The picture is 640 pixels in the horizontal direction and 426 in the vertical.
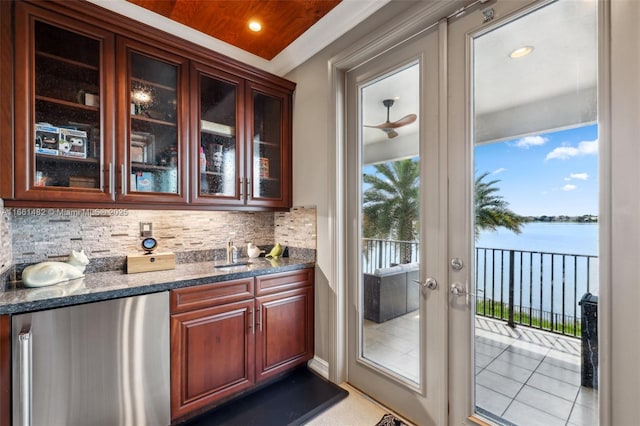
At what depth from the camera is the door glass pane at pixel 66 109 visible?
5.36ft

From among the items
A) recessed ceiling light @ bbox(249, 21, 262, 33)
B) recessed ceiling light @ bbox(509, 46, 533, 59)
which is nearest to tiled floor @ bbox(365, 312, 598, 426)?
recessed ceiling light @ bbox(509, 46, 533, 59)

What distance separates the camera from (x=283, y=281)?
7.55 ft

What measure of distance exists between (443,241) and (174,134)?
6.43 feet

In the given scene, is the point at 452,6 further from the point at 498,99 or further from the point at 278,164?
the point at 278,164

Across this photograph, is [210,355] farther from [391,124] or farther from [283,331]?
[391,124]

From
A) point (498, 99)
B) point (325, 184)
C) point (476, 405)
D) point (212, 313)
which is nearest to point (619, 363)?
point (476, 405)

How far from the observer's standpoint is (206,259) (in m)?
2.54

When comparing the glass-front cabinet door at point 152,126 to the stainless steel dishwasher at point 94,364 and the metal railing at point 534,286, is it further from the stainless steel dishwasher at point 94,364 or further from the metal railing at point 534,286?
the metal railing at point 534,286

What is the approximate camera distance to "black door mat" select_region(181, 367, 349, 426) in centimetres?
188

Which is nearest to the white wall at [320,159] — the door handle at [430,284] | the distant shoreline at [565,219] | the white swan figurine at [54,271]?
the door handle at [430,284]

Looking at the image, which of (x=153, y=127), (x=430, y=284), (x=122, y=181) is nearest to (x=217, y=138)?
(x=153, y=127)

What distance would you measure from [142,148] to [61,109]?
444mm

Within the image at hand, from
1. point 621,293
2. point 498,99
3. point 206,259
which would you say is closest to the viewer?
point 621,293

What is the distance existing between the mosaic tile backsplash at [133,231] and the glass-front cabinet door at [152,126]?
1.21 ft
